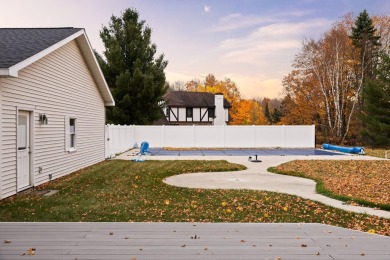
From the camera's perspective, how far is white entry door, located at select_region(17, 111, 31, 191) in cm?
945

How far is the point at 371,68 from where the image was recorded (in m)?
35.3

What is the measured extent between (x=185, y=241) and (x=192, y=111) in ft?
142

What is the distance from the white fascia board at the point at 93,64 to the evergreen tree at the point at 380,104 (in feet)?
74.7

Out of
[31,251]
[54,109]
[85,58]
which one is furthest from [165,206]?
[85,58]

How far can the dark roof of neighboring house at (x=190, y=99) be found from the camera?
47344 mm

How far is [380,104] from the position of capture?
30094mm

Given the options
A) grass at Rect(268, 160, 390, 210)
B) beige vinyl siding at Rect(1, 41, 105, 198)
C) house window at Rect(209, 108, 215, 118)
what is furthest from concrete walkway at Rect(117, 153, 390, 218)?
house window at Rect(209, 108, 215, 118)

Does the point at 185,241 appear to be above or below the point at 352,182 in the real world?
above

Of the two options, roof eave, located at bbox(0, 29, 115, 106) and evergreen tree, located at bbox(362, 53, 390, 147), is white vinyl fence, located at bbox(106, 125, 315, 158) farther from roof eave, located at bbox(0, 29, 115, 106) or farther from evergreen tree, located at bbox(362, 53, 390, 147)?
roof eave, located at bbox(0, 29, 115, 106)

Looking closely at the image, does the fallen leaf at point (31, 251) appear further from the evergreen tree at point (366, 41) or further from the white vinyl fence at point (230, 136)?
the evergreen tree at point (366, 41)

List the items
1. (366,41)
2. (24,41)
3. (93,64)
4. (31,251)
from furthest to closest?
(366,41) → (93,64) → (24,41) → (31,251)

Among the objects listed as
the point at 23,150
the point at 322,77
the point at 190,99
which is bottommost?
the point at 23,150

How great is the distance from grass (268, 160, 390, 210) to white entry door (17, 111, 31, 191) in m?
8.28

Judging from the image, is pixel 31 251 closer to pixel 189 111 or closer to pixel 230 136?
pixel 230 136
